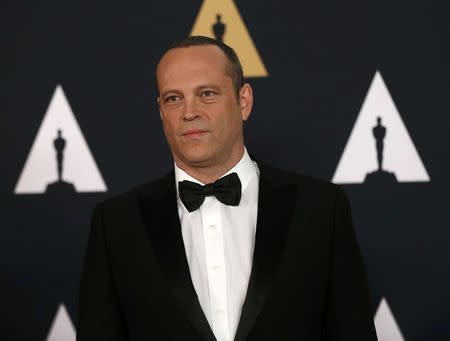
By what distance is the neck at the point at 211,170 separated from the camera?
6.19 ft

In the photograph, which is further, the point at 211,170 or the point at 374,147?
the point at 374,147

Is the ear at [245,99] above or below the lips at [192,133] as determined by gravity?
above

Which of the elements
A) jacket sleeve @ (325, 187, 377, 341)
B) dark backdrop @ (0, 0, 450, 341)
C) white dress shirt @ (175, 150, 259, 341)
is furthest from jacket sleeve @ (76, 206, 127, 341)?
dark backdrop @ (0, 0, 450, 341)

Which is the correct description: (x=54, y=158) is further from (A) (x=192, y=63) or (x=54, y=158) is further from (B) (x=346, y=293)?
(B) (x=346, y=293)

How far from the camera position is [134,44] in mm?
2805

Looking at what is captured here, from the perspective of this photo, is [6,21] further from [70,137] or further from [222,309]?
[222,309]

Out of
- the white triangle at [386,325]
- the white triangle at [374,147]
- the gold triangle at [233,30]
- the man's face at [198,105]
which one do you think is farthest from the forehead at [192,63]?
the white triangle at [386,325]

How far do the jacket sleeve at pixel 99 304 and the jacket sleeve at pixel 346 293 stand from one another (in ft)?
1.89

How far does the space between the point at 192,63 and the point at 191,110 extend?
0.45 feet

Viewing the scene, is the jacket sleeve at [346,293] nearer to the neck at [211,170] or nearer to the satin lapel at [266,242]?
the satin lapel at [266,242]

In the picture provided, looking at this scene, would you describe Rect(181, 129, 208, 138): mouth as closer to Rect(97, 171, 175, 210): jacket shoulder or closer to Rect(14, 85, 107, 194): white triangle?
Rect(97, 171, 175, 210): jacket shoulder

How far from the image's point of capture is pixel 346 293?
179 cm

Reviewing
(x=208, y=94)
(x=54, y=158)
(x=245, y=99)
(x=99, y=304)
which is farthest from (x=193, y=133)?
(x=54, y=158)

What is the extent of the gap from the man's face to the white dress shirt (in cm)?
12
